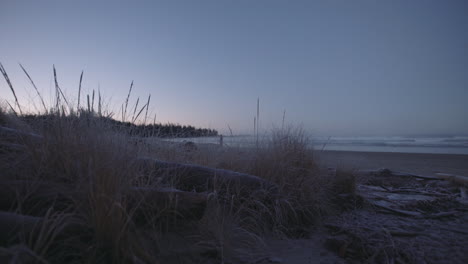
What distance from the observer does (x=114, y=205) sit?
1185 mm

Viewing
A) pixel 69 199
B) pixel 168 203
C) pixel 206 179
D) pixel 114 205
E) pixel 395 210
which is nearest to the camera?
pixel 114 205

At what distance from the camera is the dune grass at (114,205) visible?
118cm

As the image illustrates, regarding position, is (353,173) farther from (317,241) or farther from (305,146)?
(317,241)

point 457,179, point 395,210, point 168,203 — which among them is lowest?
point 395,210

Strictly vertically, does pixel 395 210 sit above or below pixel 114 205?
below

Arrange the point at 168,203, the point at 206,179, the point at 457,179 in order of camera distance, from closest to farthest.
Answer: the point at 168,203, the point at 206,179, the point at 457,179

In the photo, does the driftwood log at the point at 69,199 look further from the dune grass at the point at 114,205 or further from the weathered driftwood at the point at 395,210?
the weathered driftwood at the point at 395,210

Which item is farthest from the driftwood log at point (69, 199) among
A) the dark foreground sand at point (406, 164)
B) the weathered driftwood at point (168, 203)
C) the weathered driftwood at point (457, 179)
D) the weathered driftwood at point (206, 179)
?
the weathered driftwood at point (457, 179)

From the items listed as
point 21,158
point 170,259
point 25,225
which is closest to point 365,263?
point 170,259

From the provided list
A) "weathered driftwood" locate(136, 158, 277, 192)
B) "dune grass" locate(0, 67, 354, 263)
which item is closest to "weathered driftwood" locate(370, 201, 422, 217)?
"dune grass" locate(0, 67, 354, 263)

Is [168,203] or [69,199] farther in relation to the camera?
[168,203]

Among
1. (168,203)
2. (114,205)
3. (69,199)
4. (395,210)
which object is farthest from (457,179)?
(69,199)

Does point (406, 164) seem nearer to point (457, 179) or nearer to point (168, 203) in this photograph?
point (457, 179)

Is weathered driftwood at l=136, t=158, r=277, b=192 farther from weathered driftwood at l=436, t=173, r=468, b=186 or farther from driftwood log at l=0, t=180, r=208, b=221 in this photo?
weathered driftwood at l=436, t=173, r=468, b=186
